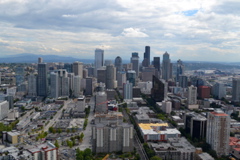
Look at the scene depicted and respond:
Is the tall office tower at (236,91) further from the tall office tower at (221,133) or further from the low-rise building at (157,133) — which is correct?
the tall office tower at (221,133)

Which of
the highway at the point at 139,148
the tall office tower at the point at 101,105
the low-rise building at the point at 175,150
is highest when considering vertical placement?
the tall office tower at the point at 101,105

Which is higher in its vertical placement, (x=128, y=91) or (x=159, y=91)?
(x=159, y=91)

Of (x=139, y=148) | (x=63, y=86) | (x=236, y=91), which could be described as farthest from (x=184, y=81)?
(x=139, y=148)

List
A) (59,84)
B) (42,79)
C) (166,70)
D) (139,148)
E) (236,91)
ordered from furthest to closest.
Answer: (166,70), (59,84), (42,79), (236,91), (139,148)

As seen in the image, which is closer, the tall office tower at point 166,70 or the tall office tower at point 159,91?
the tall office tower at point 159,91

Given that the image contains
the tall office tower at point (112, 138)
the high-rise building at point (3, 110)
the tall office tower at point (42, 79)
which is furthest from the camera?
the tall office tower at point (42, 79)

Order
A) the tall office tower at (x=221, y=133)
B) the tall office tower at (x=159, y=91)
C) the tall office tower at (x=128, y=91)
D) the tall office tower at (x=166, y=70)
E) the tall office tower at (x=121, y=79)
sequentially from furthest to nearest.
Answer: the tall office tower at (x=166, y=70) → the tall office tower at (x=121, y=79) → the tall office tower at (x=128, y=91) → the tall office tower at (x=159, y=91) → the tall office tower at (x=221, y=133)

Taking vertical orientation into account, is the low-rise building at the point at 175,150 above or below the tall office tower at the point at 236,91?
below

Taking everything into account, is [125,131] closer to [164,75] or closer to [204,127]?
[204,127]

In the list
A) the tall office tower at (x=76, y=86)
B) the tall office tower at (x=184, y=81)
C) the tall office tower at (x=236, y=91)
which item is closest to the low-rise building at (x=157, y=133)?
the tall office tower at (x=236, y=91)

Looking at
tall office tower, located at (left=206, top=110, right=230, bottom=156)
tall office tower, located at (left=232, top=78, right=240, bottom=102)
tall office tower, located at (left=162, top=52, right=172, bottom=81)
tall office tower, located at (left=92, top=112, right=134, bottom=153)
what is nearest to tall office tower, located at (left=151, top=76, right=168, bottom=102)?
tall office tower, located at (left=232, top=78, right=240, bottom=102)

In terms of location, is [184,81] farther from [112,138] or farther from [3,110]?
[112,138]
